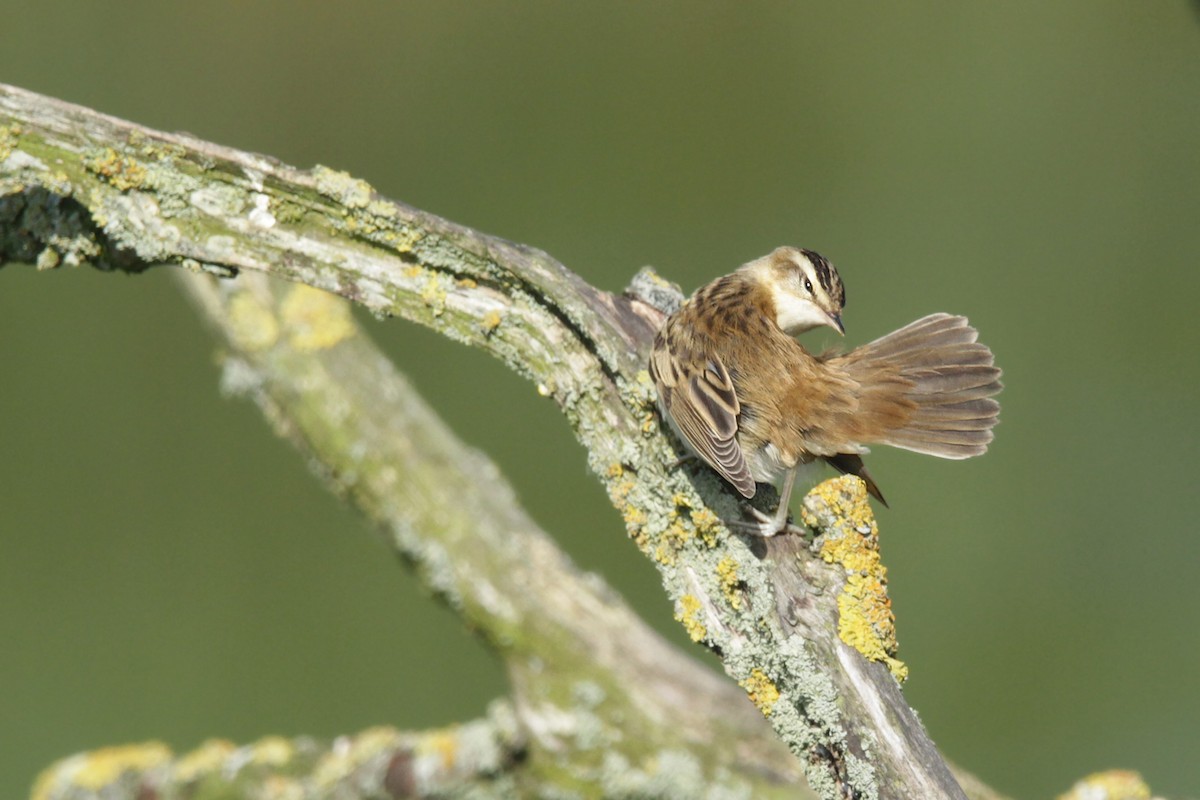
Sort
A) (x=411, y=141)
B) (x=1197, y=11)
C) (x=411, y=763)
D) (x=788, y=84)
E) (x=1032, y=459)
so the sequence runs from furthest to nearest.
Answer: (x=788, y=84)
(x=411, y=141)
(x=1032, y=459)
(x=411, y=763)
(x=1197, y=11)

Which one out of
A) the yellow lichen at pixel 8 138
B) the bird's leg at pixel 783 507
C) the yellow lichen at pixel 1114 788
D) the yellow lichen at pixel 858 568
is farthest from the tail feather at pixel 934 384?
the yellow lichen at pixel 8 138

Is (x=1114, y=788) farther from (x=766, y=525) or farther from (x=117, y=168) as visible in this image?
(x=117, y=168)

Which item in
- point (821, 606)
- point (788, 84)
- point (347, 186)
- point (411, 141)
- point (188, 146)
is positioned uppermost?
point (411, 141)

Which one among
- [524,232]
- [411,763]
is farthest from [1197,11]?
[524,232]

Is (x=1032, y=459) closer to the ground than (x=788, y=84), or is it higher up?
closer to the ground

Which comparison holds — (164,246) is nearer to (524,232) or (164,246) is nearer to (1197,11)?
(1197,11)

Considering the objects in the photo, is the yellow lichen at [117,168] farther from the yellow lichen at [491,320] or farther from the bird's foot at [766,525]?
the bird's foot at [766,525]
